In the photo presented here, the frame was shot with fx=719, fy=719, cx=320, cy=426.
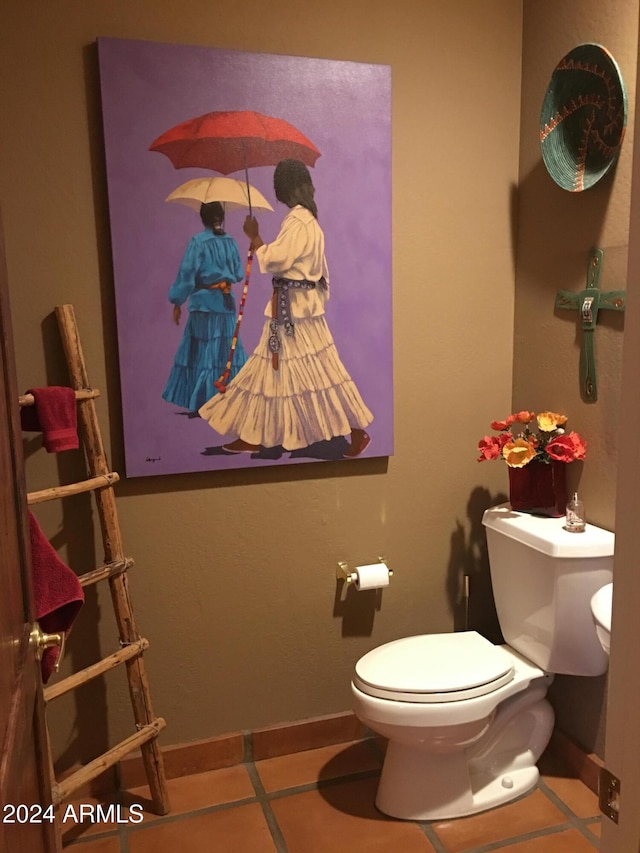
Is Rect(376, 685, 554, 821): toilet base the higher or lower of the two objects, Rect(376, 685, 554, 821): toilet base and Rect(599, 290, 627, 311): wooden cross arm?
the lower

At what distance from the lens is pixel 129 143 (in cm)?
194

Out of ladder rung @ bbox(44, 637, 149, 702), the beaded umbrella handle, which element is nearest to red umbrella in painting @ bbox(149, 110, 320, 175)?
the beaded umbrella handle

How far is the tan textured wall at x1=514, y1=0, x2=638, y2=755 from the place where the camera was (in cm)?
196

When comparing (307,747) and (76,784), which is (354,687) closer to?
(307,747)

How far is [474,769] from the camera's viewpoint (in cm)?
215

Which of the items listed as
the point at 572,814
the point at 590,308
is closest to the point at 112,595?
the point at 572,814

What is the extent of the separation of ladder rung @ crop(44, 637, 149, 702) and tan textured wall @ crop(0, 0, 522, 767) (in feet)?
0.41

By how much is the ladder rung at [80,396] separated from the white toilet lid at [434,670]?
1053 mm

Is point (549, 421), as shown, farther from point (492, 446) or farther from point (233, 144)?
point (233, 144)

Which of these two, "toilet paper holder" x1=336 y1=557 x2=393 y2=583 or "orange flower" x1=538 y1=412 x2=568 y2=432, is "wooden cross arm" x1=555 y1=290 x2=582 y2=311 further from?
"toilet paper holder" x1=336 y1=557 x2=393 y2=583

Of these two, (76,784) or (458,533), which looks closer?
(76,784)

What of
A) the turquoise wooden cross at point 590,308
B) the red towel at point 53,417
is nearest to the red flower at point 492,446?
the turquoise wooden cross at point 590,308

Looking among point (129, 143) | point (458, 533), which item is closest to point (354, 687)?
point (458, 533)

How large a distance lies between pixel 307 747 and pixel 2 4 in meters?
2.32
